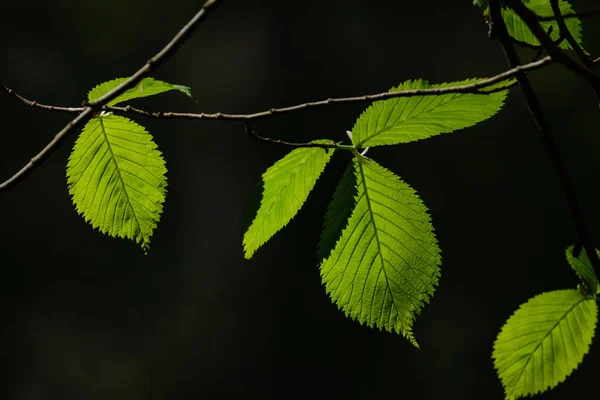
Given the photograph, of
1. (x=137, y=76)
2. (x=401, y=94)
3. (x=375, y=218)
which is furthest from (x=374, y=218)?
(x=137, y=76)

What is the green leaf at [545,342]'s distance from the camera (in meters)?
0.46

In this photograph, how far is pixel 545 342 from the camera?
18.7 inches

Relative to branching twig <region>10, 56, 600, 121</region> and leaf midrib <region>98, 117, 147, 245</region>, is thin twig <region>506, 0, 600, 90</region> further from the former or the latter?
leaf midrib <region>98, 117, 147, 245</region>

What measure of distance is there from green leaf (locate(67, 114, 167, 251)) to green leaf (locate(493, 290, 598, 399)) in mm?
302

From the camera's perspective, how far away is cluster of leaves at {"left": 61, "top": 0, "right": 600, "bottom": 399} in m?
0.47

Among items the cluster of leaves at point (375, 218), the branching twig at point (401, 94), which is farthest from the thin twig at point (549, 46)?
the cluster of leaves at point (375, 218)

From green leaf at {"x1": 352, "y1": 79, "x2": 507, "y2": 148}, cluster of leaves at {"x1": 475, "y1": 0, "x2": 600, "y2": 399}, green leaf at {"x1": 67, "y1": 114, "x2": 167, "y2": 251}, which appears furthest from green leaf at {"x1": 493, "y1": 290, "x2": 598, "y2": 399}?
green leaf at {"x1": 67, "y1": 114, "x2": 167, "y2": 251}

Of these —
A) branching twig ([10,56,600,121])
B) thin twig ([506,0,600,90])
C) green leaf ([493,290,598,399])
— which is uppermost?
thin twig ([506,0,600,90])

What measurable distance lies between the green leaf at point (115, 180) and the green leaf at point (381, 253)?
15 centimetres

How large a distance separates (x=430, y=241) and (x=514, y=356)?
0.12 meters

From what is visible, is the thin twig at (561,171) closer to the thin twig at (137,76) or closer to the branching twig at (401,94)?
the branching twig at (401,94)

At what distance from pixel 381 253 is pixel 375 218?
0.03 m

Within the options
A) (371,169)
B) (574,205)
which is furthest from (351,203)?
(574,205)

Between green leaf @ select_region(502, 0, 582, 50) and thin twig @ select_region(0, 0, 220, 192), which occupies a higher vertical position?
green leaf @ select_region(502, 0, 582, 50)
